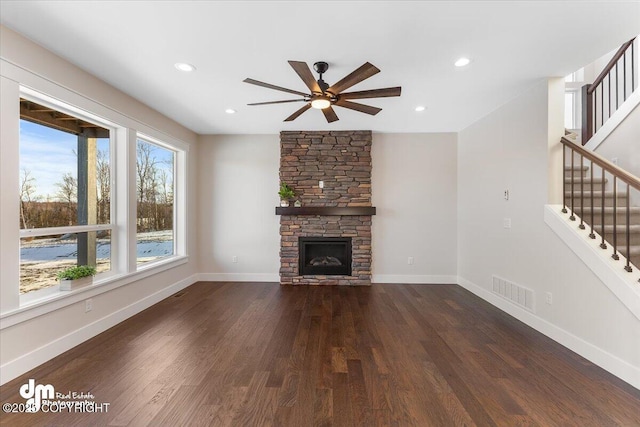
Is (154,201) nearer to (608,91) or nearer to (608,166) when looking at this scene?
(608,166)

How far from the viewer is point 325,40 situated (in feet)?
7.17

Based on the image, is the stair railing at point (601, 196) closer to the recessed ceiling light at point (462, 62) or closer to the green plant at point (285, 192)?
the recessed ceiling light at point (462, 62)

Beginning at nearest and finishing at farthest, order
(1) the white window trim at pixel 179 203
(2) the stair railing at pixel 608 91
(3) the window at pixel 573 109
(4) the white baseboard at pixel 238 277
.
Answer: (2) the stair railing at pixel 608 91 < (1) the white window trim at pixel 179 203 < (4) the white baseboard at pixel 238 277 < (3) the window at pixel 573 109

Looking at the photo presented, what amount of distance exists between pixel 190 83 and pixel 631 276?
433 centimetres

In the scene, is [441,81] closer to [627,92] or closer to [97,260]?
[627,92]

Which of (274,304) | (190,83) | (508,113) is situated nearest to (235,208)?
(274,304)

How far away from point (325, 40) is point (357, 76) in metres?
0.41

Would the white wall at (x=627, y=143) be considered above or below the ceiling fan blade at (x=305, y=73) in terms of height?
below

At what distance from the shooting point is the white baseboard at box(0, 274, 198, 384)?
2.06 meters

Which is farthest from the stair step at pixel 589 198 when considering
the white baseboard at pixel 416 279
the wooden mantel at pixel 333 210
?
the wooden mantel at pixel 333 210

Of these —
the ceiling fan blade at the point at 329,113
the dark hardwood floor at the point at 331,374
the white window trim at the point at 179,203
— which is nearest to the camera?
the dark hardwood floor at the point at 331,374
